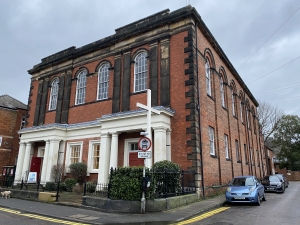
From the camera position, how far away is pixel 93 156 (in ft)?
54.3

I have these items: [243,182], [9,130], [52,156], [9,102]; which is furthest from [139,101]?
[9,102]

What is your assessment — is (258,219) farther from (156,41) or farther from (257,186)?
(156,41)

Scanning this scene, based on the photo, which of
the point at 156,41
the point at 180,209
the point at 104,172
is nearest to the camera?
the point at 180,209

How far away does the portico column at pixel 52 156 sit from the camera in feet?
54.5

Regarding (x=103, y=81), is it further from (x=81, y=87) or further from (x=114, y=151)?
(x=114, y=151)

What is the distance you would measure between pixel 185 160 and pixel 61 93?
41.4ft

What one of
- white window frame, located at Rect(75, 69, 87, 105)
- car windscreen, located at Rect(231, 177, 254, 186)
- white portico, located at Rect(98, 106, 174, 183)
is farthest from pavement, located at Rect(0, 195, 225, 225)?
white window frame, located at Rect(75, 69, 87, 105)

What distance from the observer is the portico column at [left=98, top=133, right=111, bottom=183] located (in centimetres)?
1405

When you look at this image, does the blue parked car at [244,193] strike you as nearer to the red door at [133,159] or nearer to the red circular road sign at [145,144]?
the red door at [133,159]

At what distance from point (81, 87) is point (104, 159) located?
7.83 meters

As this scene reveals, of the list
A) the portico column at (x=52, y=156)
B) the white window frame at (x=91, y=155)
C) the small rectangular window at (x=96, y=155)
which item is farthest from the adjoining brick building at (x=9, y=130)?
the small rectangular window at (x=96, y=155)

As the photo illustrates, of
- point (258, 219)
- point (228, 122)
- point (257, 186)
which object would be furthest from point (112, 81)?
point (258, 219)

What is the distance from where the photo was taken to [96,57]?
63.3 feet

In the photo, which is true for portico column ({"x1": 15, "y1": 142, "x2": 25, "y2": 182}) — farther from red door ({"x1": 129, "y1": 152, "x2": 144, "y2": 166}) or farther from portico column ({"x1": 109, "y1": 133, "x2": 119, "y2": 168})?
red door ({"x1": 129, "y1": 152, "x2": 144, "y2": 166})
